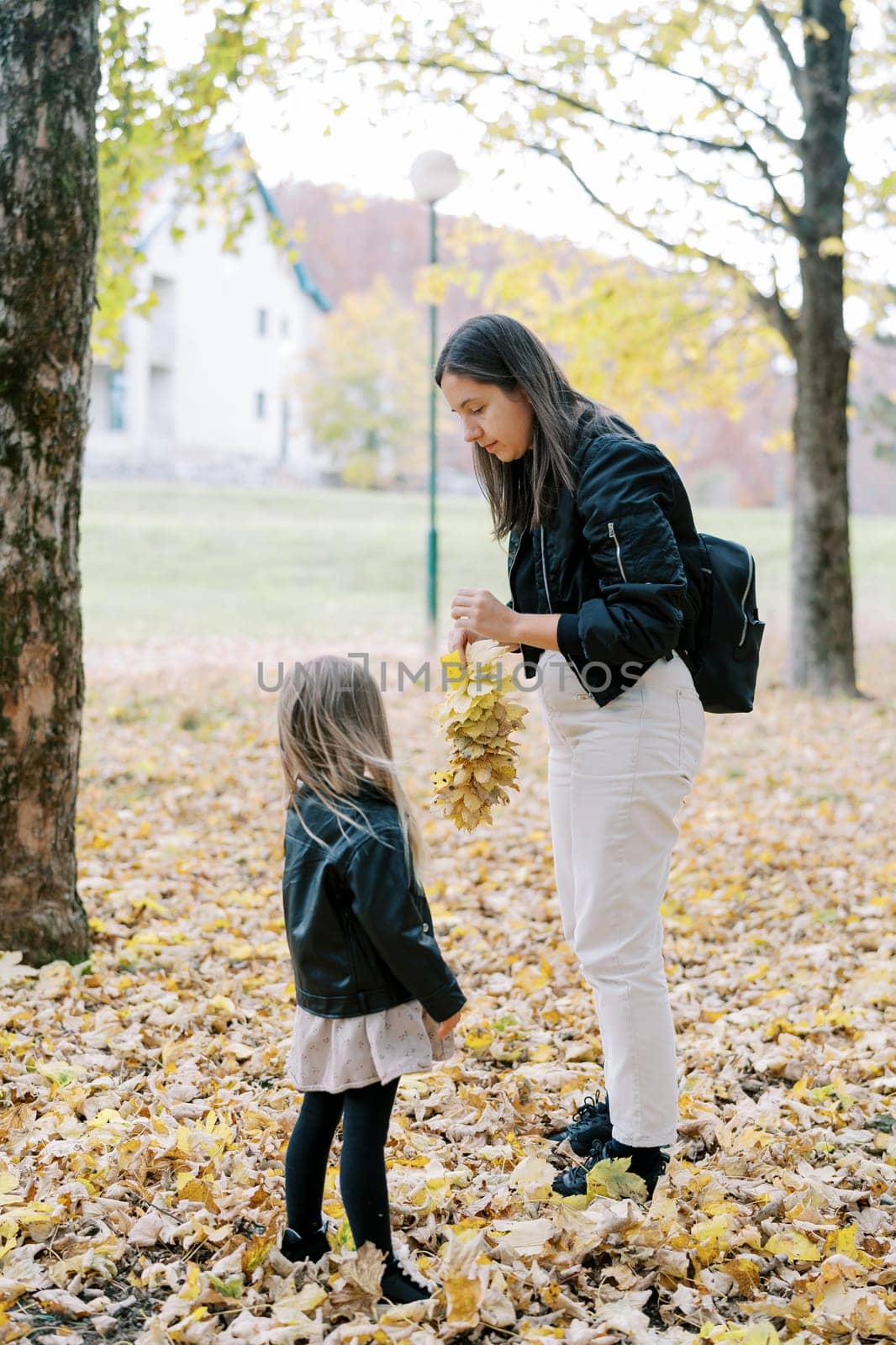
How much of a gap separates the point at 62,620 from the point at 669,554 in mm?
2496

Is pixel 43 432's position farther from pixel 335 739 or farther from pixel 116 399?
pixel 116 399

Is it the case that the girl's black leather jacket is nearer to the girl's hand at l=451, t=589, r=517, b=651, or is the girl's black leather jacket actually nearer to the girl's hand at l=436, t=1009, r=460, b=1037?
the girl's hand at l=436, t=1009, r=460, b=1037

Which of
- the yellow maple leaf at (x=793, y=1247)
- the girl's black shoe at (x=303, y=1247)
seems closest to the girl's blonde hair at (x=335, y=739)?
the girl's black shoe at (x=303, y=1247)

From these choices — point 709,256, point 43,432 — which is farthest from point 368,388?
point 43,432

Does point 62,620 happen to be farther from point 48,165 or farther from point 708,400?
point 708,400

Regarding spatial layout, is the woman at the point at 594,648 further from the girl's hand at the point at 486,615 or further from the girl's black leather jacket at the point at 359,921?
the girl's black leather jacket at the point at 359,921

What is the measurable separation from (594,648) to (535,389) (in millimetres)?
621

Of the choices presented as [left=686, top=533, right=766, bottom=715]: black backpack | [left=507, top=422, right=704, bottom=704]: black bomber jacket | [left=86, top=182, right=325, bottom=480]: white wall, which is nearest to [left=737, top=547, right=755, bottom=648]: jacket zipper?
[left=686, top=533, right=766, bottom=715]: black backpack

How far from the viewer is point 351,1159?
2.47 metres

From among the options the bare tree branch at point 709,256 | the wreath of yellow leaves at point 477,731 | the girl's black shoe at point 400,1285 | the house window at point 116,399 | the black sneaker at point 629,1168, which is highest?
the house window at point 116,399

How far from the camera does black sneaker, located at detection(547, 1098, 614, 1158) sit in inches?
123

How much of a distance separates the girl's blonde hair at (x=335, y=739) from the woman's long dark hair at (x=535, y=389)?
0.57m

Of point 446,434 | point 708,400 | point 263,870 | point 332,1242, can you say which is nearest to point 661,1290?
point 332,1242

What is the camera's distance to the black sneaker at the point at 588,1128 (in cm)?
312
